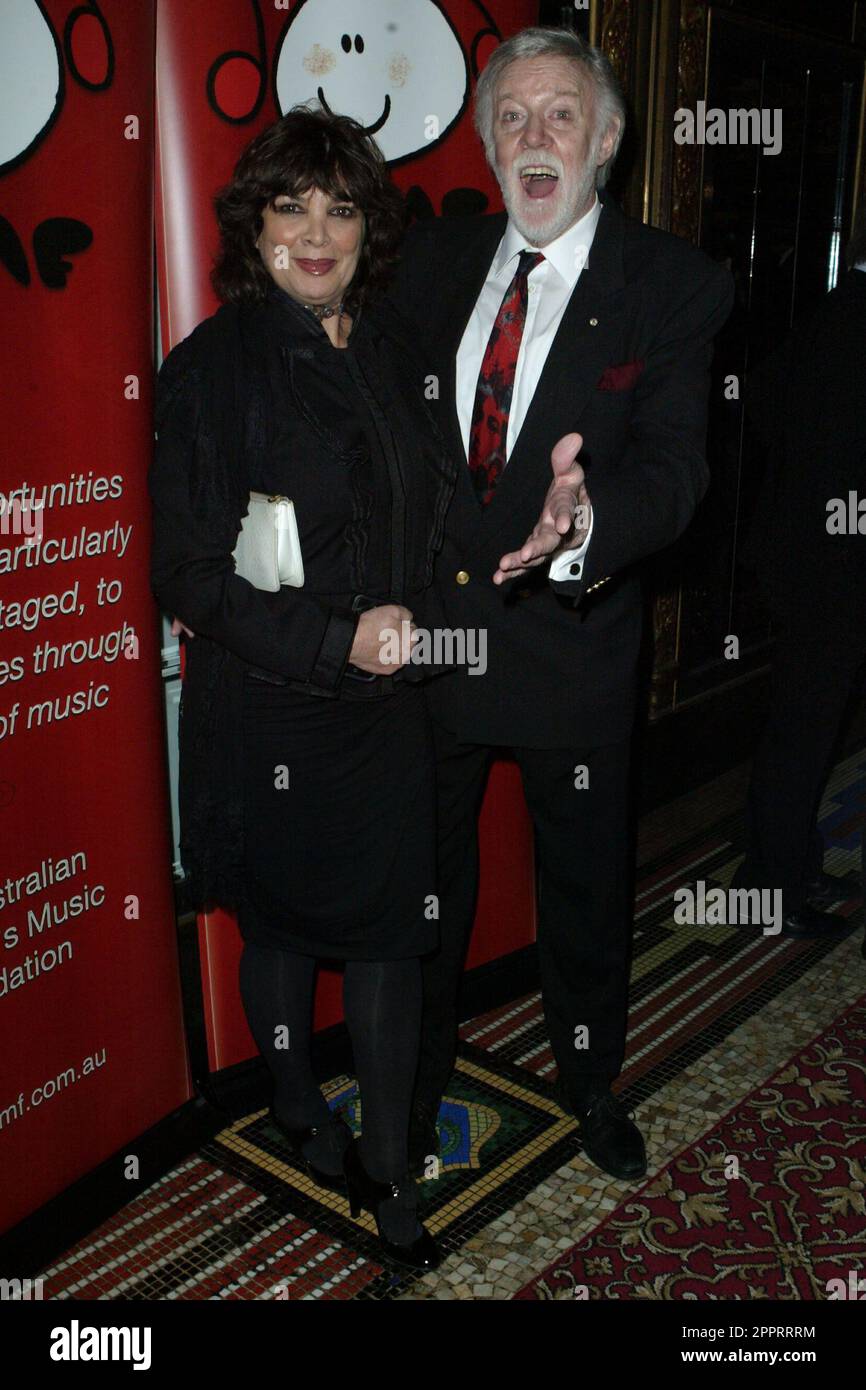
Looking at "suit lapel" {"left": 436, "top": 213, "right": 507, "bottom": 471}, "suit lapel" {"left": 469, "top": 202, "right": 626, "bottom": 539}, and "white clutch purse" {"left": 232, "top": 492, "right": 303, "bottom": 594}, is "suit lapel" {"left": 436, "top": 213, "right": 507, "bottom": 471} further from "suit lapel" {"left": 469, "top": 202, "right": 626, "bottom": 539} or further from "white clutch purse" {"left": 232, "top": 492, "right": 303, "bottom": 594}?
"white clutch purse" {"left": 232, "top": 492, "right": 303, "bottom": 594}

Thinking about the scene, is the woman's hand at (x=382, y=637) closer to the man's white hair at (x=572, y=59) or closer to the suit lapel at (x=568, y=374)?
the suit lapel at (x=568, y=374)

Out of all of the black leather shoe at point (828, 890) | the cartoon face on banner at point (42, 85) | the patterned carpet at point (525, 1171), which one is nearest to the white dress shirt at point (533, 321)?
the cartoon face on banner at point (42, 85)

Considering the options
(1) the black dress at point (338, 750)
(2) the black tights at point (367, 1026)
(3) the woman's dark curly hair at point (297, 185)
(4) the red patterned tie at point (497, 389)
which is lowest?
(2) the black tights at point (367, 1026)

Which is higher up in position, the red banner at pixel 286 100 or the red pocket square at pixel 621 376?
the red banner at pixel 286 100

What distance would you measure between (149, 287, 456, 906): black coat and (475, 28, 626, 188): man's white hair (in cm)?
49

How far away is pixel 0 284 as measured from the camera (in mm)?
1825

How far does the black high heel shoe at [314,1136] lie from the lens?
2.41 metres

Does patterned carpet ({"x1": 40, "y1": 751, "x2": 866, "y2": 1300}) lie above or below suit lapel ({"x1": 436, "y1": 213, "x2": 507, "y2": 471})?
below

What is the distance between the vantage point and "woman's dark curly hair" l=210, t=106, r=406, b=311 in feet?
6.34

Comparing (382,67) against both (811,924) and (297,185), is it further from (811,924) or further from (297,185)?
(811,924)

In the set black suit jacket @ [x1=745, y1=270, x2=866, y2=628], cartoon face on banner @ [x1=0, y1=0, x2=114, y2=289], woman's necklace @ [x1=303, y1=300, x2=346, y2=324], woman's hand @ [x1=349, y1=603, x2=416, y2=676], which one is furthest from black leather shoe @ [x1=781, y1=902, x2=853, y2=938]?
cartoon face on banner @ [x1=0, y1=0, x2=114, y2=289]

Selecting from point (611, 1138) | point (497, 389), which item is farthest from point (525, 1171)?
point (497, 389)
